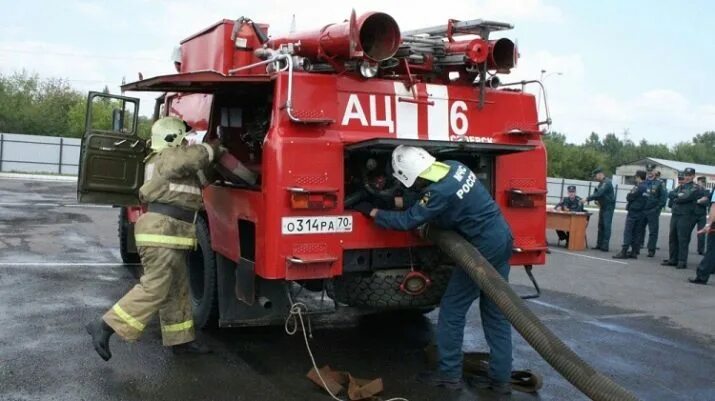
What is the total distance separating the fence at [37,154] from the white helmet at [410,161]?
33.4 metres

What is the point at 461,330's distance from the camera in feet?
15.5

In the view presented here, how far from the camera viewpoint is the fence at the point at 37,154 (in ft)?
112

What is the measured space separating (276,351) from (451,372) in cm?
139

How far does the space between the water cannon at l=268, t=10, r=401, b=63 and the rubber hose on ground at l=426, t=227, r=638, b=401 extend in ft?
4.11

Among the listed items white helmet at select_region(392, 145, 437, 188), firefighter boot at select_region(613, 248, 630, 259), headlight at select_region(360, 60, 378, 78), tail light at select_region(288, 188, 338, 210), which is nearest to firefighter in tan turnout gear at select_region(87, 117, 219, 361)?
tail light at select_region(288, 188, 338, 210)

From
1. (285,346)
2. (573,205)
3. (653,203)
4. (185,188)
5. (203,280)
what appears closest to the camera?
(185,188)

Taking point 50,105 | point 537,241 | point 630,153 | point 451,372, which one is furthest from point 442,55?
point 630,153

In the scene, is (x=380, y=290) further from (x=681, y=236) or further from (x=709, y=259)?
(x=681, y=236)

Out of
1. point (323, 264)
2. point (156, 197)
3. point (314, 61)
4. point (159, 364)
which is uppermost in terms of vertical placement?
point (314, 61)

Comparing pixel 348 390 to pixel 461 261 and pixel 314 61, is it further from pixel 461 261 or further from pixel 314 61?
pixel 314 61

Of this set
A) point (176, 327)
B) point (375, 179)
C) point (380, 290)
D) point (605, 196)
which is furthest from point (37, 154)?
point (380, 290)

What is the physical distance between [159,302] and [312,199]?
1388 millimetres

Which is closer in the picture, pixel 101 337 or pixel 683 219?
pixel 101 337

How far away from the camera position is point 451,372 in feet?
15.5
